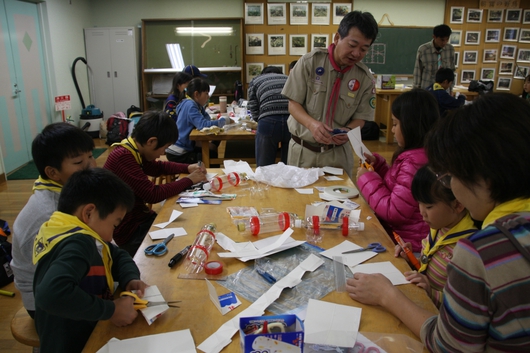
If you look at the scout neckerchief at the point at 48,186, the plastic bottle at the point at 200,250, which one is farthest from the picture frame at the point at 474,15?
the scout neckerchief at the point at 48,186

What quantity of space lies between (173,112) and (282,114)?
56.8 inches

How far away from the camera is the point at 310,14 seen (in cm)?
742

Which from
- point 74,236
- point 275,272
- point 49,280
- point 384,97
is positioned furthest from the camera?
point 384,97

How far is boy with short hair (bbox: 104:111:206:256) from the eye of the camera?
1931mm

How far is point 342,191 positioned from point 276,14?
20.4 feet

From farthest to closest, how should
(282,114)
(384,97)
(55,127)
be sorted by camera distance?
(384,97), (282,114), (55,127)

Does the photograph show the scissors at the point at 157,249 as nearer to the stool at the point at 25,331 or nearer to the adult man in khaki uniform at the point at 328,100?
the stool at the point at 25,331

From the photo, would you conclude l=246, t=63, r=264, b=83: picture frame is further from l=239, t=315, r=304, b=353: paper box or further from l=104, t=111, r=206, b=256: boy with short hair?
l=239, t=315, r=304, b=353: paper box

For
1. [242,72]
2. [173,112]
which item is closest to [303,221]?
[173,112]

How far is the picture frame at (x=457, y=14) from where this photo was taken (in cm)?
739

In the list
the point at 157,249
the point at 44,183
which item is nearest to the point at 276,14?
the point at 44,183

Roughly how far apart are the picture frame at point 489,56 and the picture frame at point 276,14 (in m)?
3.94

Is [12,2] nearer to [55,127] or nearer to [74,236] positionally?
[55,127]

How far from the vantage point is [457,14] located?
742 centimetres
